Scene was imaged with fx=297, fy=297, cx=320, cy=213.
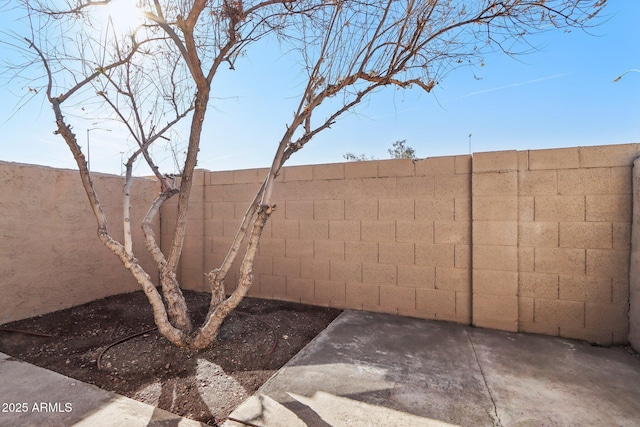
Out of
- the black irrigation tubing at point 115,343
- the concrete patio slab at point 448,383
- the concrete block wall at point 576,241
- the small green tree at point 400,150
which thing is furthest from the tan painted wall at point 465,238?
the small green tree at point 400,150

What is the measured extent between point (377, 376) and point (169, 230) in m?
4.30

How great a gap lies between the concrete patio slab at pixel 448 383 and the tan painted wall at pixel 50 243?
136 inches

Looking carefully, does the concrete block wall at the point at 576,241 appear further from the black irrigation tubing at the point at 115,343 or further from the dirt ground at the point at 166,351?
the black irrigation tubing at the point at 115,343

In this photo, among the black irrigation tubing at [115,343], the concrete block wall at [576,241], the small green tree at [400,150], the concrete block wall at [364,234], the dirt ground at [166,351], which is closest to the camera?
the dirt ground at [166,351]

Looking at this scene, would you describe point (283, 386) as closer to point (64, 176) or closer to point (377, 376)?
point (377, 376)

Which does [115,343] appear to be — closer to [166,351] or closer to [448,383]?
[166,351]

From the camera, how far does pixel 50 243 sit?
3.81m

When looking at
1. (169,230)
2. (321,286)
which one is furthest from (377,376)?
(169,230)

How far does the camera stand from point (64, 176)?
3.96m

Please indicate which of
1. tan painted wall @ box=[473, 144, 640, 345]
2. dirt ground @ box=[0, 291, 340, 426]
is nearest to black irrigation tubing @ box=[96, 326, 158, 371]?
dirt ground @ box=[0, 291, 340, 426]

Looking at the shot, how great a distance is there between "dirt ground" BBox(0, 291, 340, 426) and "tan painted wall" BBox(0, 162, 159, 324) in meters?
0.25

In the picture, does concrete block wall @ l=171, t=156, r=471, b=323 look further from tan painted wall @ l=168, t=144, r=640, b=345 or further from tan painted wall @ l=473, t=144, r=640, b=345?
tan painted wall @ l=473, t=144, r=640, b=345

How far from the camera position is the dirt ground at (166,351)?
211cm

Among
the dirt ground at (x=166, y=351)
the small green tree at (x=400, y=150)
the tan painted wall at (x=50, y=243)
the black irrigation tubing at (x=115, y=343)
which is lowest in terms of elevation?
the dirt ground at (x=166, y=351)
